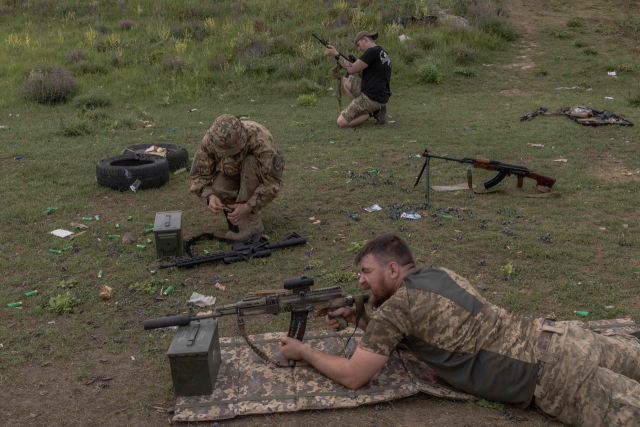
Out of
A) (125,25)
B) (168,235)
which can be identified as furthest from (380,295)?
(125,25)

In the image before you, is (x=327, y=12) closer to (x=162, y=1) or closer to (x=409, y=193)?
(x=162, y=1)

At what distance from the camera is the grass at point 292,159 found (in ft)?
17.5

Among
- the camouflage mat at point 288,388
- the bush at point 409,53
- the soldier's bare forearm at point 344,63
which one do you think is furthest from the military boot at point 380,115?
the camouflage mat at point 288,388

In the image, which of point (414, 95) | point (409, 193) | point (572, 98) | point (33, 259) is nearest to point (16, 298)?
point (33, 259)

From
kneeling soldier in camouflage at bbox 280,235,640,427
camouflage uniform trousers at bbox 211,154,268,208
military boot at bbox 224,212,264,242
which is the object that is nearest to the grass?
military boot at bbox 224,212,264,242

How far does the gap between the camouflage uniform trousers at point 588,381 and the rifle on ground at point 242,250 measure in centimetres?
348

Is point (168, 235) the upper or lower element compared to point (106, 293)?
upper

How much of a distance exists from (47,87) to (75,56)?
266 cm

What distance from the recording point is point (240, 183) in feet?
22.1

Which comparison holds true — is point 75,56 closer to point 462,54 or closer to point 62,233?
point 62,233

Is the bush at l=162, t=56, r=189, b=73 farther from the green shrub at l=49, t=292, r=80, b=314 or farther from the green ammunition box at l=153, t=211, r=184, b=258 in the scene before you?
the green shrub at l=49, t=292, r=80, b=314

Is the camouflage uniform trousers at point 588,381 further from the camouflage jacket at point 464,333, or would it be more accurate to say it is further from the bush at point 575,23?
the bush at point 575,23

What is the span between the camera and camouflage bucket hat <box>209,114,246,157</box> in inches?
238

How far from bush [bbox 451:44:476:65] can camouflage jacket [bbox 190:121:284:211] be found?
12.0m
